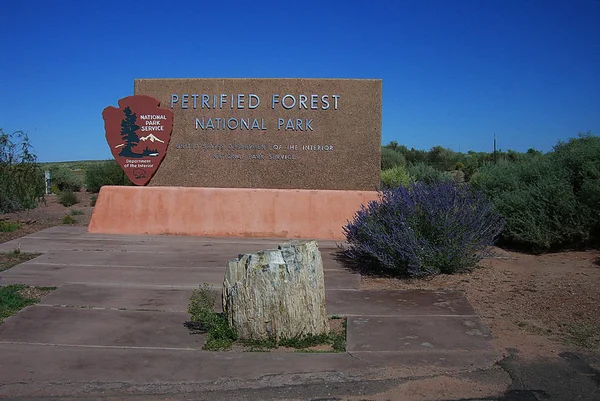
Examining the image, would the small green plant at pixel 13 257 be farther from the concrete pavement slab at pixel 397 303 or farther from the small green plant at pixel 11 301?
the concrete pavement slab at pixel 397 303

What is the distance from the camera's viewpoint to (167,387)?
503 centimetres

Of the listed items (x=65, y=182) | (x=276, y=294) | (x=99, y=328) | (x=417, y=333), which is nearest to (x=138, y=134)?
(x=99, y=328)

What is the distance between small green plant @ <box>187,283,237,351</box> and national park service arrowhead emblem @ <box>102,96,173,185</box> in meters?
7.55

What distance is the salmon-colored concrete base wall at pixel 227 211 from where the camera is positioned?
41.3 feet

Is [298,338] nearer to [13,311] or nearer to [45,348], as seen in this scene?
[45,348]

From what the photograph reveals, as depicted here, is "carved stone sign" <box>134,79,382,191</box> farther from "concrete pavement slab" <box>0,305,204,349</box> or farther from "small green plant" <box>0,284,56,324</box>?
"concrete pavement slab" <box>0,305,204,349</box>

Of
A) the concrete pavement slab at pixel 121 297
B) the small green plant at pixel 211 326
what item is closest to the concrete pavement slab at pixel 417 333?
the small green plant at pixel 211 326

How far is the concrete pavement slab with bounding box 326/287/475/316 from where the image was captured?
704cm

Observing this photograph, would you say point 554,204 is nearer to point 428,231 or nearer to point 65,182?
point 428,231

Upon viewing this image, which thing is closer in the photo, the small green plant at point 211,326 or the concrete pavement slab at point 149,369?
the concrete pavement slab at point 149,369

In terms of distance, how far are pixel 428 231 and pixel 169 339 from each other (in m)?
4.19

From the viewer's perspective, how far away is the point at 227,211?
12.8 metres

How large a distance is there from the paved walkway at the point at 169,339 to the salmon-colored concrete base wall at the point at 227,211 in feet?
10.1

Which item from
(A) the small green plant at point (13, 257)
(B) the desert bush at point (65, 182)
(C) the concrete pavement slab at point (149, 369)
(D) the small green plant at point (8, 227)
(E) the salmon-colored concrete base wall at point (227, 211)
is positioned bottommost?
(C) the concrete pavement slab at point (149, 369)
